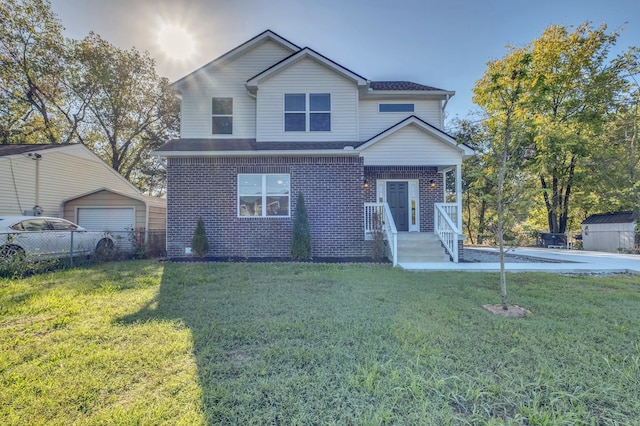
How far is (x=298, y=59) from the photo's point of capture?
10328 mm

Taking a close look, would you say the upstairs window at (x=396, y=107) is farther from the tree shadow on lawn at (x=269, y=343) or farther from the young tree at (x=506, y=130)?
the tree shadow on lawn at (x=269, y=343)

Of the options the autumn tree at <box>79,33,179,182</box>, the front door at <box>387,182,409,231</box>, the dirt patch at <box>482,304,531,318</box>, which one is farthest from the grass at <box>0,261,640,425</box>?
the autumn tree at <box>79,33,179,182</box>

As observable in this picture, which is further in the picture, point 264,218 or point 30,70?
point 30,70

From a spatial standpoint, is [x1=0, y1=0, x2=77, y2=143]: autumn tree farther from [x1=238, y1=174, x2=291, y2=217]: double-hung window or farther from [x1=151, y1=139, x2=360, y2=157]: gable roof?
[x1=238, y1=174, x2=291, y2=217]: double-hung window

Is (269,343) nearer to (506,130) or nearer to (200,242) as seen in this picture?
(506,130)

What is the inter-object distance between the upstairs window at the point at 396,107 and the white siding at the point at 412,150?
7.01 ft

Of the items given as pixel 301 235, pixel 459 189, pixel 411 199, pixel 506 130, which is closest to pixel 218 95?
pixel 301 235

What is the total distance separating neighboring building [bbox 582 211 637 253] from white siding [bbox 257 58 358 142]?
1409 centimetres

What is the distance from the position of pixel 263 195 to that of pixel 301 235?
2.02 meters

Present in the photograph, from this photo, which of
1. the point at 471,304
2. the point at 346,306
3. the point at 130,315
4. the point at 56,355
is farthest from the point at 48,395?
the point at 471,304

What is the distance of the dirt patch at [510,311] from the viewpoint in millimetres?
4227

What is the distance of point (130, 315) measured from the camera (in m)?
4.18

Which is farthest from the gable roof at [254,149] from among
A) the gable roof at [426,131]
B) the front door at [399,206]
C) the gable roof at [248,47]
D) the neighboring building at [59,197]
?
the neighboring building at [59,197]

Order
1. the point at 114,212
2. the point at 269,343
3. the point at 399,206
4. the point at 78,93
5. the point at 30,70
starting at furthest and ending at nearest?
the point at 78,93 → the point at 30,70 → the point at 114,212 → the point at 399,206 → the point at 269,343
